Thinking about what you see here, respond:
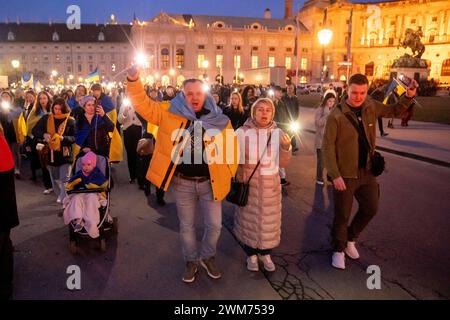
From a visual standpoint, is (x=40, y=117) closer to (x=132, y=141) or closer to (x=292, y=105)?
(x=132, y=141)

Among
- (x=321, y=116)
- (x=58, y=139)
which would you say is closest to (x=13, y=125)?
(x=58, y=139)

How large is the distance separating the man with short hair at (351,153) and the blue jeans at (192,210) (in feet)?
4.62

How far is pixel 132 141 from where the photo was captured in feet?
26.7

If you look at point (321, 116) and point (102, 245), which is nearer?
point (102, 245)

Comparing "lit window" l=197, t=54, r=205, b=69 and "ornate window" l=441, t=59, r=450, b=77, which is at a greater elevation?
"lit window" l=197, t=54, r=205, b=69

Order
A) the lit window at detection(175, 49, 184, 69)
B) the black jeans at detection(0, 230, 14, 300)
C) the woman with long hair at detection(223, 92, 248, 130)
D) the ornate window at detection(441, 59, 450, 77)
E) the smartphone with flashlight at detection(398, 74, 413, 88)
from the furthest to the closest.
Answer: the lit window at detection(175, 49, 184, 69)
the ornate window at detection(441, 59, 450, 77)
the woman with long hair at detection(223, 92, 248, 130)
the smartphone with flashlight at detection(398, 74, 413, 88)
the black jeans at detection(0, 230, 14, 300)

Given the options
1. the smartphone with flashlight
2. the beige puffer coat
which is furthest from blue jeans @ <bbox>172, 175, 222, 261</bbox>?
the smartphone with flashlight

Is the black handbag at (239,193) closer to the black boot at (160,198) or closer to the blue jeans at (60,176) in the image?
the black boot at (160,198)

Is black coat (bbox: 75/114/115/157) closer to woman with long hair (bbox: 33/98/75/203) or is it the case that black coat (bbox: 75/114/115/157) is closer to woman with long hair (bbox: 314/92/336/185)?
woman with long hair (bbox: 33/98/75/203)

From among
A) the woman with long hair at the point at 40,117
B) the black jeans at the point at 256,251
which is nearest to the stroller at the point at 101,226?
the black jeans at the point at 256,251

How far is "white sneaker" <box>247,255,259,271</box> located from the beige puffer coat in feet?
0.54

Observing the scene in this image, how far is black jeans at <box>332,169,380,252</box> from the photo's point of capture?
432 cm

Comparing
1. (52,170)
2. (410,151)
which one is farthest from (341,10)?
(52,170)

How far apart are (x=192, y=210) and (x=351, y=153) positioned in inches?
73.9
